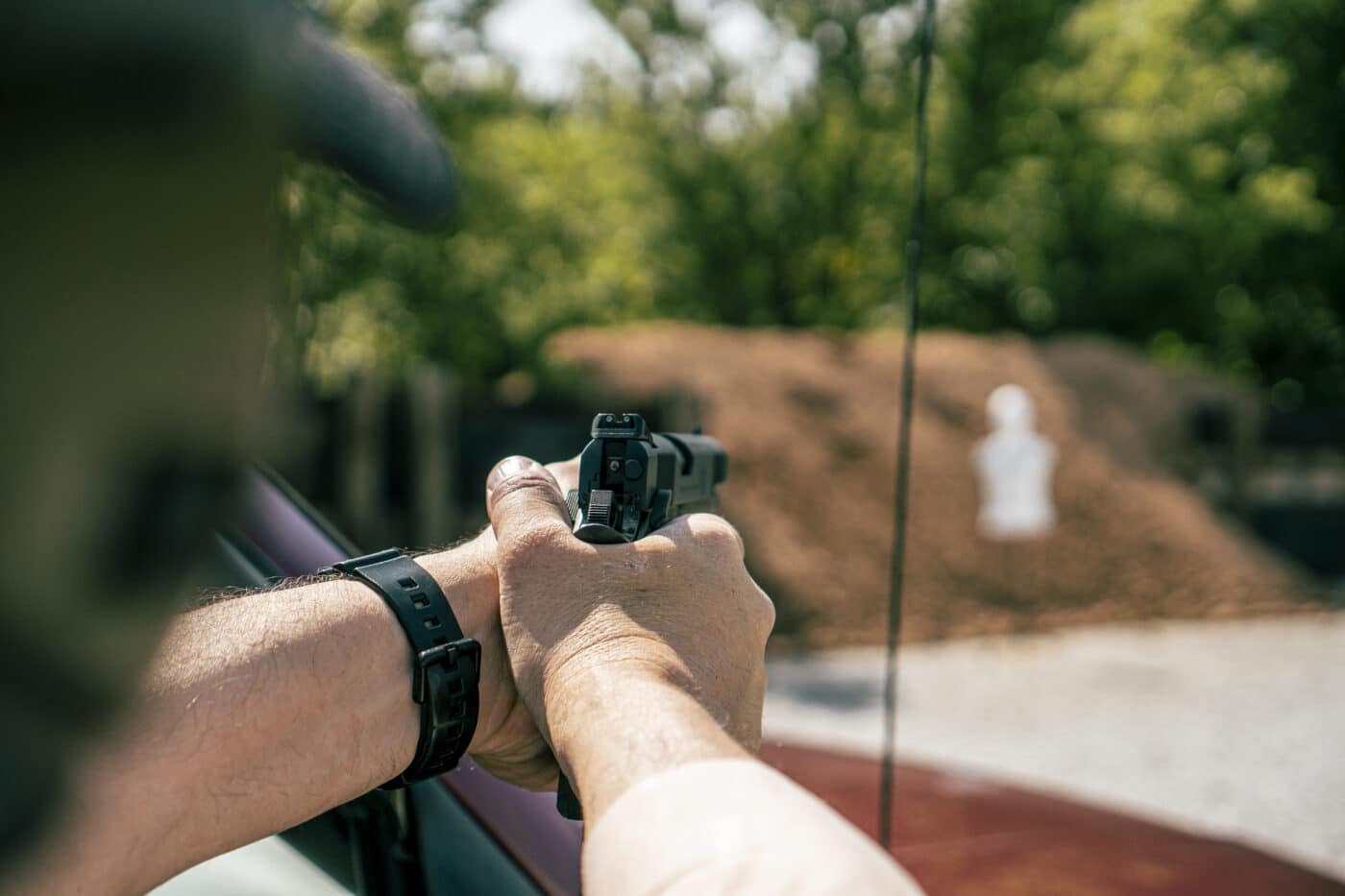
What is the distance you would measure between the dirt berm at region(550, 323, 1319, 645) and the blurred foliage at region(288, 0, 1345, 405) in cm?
149

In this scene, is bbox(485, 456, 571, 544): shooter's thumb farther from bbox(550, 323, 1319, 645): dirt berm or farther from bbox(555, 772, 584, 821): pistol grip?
bbox(550, 323, 1319, 645): dirt berm

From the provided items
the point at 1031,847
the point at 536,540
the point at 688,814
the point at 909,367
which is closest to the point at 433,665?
the point at 536,540

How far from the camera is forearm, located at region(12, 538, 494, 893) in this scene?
0.89 meters

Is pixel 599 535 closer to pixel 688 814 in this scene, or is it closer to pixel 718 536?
pixel 718 536

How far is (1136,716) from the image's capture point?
6.75 meters

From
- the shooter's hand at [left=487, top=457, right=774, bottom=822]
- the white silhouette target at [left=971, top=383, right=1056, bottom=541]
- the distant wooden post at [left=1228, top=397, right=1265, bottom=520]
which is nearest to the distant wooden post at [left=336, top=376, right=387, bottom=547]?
the white silhouette target at [left=971, top=383, right=1056, bottom=541]

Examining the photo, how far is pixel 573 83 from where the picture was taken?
524 inches

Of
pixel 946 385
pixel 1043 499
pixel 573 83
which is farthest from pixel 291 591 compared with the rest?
pixel 573 83

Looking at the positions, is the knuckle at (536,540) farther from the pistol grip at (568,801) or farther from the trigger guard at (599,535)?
the pistol grip at (568,801)

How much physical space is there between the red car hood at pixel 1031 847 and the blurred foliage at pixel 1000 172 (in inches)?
304

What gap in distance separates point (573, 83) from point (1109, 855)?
1246 cm

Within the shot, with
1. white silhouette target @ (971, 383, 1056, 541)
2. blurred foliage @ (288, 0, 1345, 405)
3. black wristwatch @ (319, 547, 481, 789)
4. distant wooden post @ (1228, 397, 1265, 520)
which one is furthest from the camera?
blurred foliage @ (288, 0, 1345, 405)

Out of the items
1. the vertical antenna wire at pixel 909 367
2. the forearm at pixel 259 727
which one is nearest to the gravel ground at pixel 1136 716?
the vertical antenna wire at pixel 909 367

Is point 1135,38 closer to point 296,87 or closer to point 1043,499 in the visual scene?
point 1043,499
